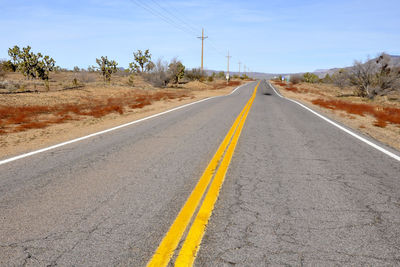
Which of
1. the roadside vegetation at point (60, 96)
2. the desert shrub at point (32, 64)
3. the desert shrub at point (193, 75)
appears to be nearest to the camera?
the roadside vegetation at point (60, 96)

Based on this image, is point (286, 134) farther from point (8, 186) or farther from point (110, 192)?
point (8, 186)

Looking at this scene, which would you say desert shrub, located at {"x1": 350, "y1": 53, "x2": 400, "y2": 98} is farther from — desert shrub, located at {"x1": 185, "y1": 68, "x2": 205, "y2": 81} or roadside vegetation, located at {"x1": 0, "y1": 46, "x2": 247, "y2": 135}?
desert shrub, located at {"x1": 185, "y1": 68, "x2": 205, "y2": 81}

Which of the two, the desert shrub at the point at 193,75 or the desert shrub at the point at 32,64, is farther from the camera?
the desert shrub at the point at 193,75

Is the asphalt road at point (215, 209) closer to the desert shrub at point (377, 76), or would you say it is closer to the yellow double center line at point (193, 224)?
the yellow double center line at point (193, 224)

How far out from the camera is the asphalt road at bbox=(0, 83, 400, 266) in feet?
8.31

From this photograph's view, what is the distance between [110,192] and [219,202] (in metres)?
1.46

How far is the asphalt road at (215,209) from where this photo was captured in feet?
8.31

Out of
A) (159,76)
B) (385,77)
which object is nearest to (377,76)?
(385,77)

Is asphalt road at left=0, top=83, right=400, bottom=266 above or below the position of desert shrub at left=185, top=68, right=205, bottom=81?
below

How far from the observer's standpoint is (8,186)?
405 cm

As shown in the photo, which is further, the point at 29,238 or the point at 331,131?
the point at 331,131

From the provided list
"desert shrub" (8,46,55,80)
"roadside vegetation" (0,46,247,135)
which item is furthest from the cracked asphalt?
"desert shrub" (8,46,55,80)

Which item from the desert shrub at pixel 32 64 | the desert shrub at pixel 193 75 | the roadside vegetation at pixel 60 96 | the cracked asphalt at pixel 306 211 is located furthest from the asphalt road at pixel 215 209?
the desert shrub at pixel 193 75

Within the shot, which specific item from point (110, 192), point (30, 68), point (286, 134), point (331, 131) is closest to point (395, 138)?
point (331, 131)
